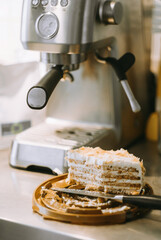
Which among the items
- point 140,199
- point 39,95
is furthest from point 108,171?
point 39,95

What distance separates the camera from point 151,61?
1.32 m

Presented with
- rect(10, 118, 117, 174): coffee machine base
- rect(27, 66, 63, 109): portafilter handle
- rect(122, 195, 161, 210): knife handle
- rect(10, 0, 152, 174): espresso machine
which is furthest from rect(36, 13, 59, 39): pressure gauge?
rect(122, 195, 161, 210): knife handle

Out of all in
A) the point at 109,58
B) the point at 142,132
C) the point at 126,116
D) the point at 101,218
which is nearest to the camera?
the point at 101,218

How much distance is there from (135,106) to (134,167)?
192mm

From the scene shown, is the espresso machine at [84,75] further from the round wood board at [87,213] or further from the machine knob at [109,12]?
the round wood board at [87,213]

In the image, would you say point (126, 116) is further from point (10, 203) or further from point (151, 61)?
point (10, 203)

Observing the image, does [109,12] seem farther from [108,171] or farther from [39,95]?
[108,171]

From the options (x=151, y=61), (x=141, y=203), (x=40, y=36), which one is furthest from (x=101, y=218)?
(x=151, y=61)

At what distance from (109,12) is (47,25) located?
0.47 feet

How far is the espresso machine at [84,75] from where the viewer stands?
863mm

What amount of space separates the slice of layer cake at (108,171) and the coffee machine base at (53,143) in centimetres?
11

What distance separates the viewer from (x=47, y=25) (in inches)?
34.4

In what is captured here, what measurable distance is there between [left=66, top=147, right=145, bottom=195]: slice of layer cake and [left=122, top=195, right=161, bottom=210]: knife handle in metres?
0.04

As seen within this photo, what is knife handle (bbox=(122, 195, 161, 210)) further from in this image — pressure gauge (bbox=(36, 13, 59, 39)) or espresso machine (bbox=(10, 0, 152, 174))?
pressure gauge (bbox=(36, 13, 59, 39))
